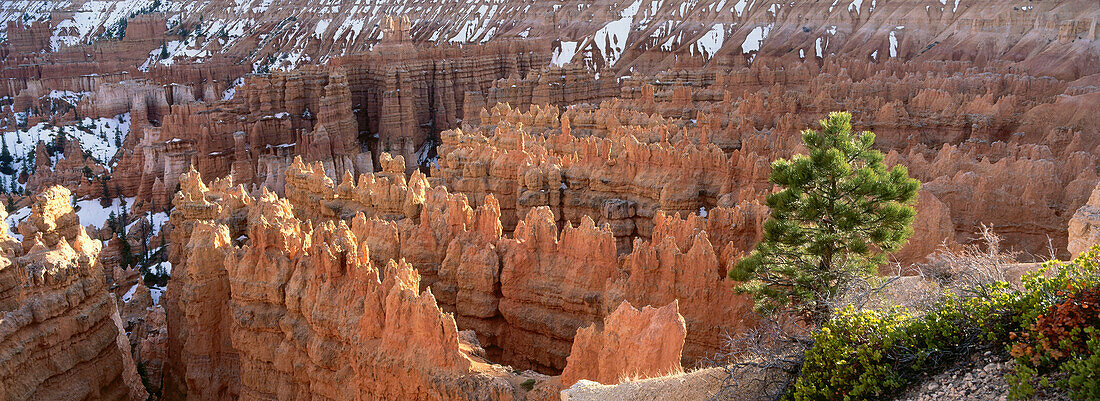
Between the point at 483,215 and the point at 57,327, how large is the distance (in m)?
9.15

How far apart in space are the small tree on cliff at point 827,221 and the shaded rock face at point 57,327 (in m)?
12.9

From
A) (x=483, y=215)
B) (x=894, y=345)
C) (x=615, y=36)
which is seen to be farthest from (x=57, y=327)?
(x=615, y=36)

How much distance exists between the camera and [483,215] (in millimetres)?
19250

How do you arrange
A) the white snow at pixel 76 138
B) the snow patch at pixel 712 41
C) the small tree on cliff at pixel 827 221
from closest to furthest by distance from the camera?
the small tree on cliff at pixel 827 221, the white snow at pixel 76 138, the snow patch at pixel 712 41

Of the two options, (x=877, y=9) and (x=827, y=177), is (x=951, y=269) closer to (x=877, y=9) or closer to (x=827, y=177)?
(x=827, y=177)

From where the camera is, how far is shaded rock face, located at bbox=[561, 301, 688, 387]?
1067 centimetres

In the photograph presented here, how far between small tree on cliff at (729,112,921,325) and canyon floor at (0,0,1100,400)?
777 millimetres

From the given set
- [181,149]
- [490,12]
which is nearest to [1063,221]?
[181,149]

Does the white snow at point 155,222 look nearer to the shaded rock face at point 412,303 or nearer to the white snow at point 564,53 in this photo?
the shaded rock face at point 412,303

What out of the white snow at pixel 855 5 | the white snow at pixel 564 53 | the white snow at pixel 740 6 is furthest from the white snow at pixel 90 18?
the white snow at pixel 855 5

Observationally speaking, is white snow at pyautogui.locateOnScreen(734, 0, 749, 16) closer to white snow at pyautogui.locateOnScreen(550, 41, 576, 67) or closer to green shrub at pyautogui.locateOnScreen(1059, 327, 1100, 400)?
white snow at pyautogui.locateOnScreen(550, 41, 576, 67)

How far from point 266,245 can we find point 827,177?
36.6 feet

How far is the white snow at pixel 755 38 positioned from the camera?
7212 centimetres

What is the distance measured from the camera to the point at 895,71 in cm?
4881
